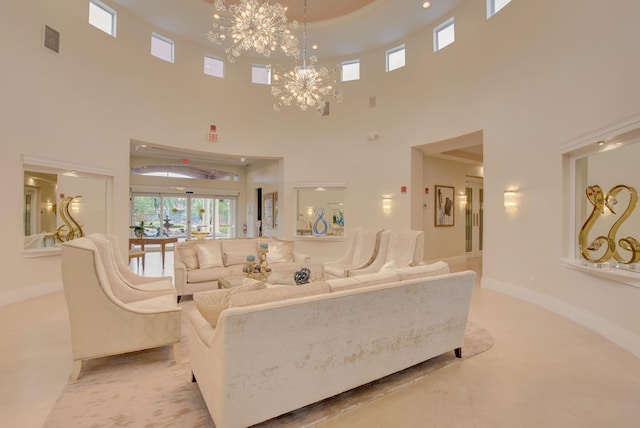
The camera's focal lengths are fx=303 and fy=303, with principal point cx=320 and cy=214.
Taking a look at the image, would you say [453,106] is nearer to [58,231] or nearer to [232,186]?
[58,231]

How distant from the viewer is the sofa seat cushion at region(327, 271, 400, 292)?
2189 millimetres

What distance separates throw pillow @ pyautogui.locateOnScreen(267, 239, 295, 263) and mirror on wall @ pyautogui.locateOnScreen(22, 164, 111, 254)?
359 cm

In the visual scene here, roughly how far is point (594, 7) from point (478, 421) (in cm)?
477

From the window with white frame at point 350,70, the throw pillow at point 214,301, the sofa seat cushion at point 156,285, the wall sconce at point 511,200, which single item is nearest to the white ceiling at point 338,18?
the window with white frame at point 350,70

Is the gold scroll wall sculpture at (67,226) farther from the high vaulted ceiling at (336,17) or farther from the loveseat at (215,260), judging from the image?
the high vaulted ceiling at (336,17)

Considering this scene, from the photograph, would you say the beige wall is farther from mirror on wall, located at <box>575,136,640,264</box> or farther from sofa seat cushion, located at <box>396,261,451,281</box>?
sofa seat cushion, located at <box>396,261,451,281</box>

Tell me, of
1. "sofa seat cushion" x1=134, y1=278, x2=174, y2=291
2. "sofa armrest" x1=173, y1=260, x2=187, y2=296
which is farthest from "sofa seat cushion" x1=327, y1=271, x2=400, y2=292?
"sofa armrest" x1=173, y1=260, x2=187, y2=296

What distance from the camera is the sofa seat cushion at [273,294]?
1.79 m

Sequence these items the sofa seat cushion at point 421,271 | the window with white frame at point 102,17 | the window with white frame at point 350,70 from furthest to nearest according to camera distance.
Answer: the window with white frame at point 350,70
the window with white frame at point 102,17
the sofa seat cushion at point 421,271

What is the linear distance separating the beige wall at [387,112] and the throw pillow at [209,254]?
261 cm

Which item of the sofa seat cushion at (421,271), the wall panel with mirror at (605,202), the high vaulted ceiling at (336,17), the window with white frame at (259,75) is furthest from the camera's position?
the window with white frame at (259,75)

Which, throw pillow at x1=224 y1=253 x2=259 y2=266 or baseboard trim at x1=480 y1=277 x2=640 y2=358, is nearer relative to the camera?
baseboard trim at x1=480 y1=277 x2=640 y2=358

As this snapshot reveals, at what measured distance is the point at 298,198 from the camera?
27.5ft

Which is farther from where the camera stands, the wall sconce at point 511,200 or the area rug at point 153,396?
the wall sconce at point 511,200
